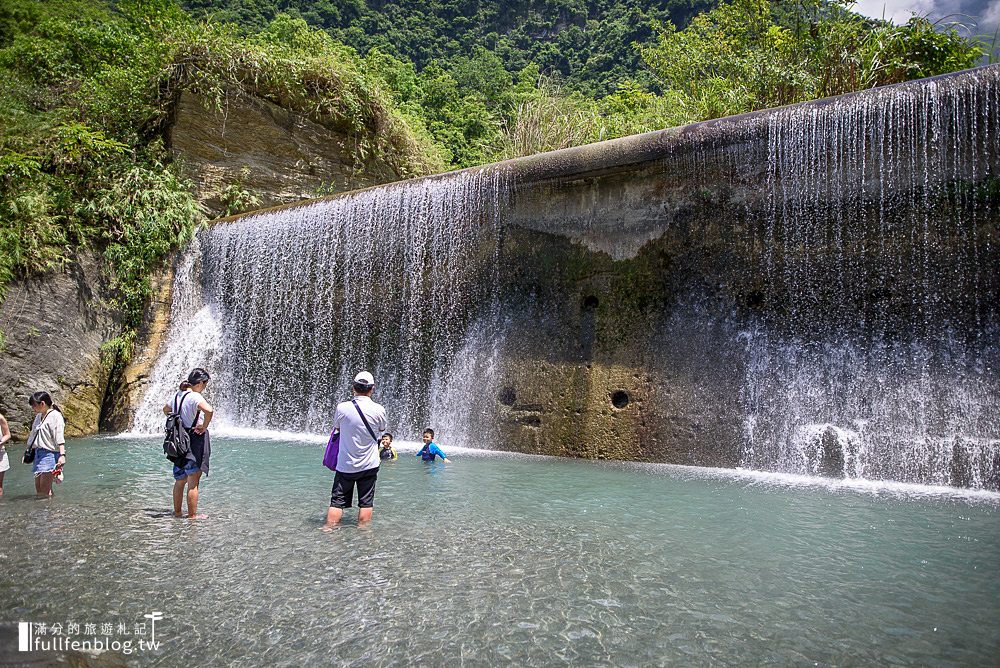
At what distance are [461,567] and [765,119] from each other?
246 inches

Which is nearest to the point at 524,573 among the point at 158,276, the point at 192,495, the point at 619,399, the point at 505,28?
the point at 192,495

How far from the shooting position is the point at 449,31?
47.7 m

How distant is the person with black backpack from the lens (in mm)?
4727

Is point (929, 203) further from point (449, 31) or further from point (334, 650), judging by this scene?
point (449, 31)

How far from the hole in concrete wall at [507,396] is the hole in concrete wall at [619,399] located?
134 cm

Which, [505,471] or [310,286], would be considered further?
[310,286]

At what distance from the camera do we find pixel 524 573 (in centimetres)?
370

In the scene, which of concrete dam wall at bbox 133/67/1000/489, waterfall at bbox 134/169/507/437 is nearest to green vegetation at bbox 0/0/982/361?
waterfall at bbox 134/169/507/437

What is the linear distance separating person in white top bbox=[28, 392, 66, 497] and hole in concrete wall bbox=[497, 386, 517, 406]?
494 centimetres

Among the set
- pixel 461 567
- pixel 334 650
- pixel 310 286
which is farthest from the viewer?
pixel 310 286

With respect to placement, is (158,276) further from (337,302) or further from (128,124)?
(128,124)

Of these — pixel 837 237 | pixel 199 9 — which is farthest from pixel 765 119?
pixel 199 9

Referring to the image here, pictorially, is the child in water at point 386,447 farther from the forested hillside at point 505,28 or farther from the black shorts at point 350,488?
the forested hillside at point 505,28

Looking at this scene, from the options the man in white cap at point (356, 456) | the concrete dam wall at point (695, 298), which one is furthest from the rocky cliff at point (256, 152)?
the man in white cap at point (356, 456)
